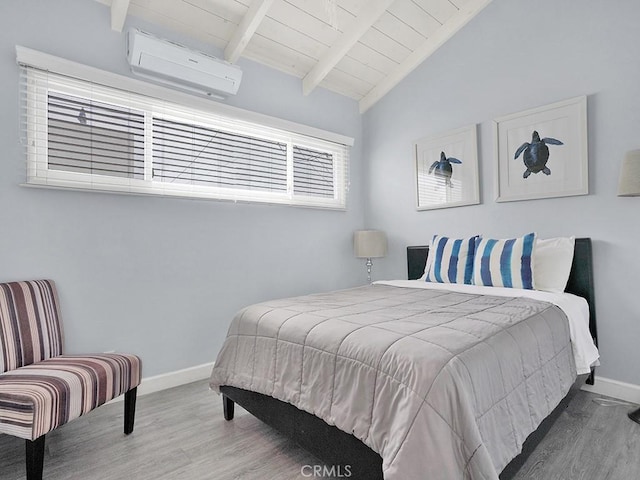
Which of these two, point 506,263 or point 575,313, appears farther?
point 506,263

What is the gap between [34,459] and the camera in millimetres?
1411

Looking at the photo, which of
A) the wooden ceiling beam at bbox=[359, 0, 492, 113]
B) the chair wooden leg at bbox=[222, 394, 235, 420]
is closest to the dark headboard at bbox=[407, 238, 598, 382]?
the wooden ceiling beam at bbox=[359, 0, 492, 113]

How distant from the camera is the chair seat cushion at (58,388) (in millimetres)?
1386

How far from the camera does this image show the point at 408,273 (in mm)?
3482

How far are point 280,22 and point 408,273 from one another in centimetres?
246

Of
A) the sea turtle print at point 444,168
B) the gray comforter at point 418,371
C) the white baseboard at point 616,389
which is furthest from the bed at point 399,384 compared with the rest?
the sea turtle print at point 444,168

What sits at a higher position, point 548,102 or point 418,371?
point 548,102

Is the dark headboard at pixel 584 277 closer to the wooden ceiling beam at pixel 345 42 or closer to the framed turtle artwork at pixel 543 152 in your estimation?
the framed turtle artwork at pixel 543 152

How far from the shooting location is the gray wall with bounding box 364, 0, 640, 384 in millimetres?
2297

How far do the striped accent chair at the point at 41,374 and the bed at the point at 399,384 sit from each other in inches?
20.6

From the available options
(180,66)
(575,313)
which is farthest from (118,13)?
(575,313)
